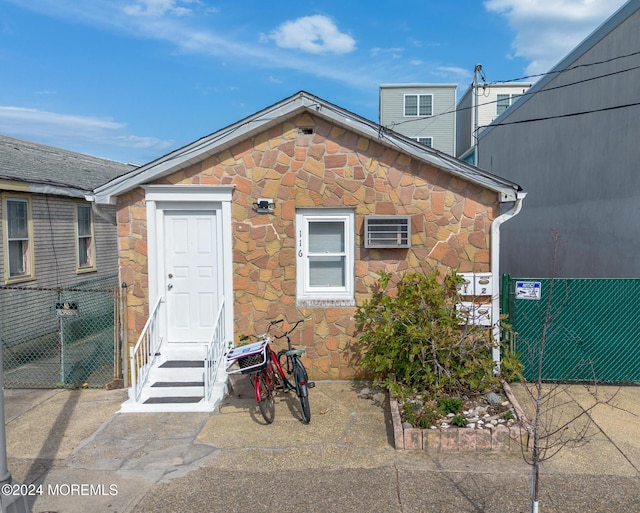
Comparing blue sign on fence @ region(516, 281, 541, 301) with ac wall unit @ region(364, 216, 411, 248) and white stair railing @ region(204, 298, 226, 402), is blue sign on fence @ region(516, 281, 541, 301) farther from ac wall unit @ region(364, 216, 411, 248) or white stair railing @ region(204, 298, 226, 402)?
white stair railing @ region(204, 298, 226, 402)

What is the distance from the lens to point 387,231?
7543 mm

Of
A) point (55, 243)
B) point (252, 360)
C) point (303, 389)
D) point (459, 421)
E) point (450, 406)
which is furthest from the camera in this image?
point (55, 243)

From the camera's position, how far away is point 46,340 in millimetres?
10602

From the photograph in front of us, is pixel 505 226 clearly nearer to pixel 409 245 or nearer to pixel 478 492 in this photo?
pixel 409 245

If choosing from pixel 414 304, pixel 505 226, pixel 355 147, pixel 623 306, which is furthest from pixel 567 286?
pixel 505 226

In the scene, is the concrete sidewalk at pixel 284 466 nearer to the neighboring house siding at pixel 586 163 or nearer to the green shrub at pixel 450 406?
the green shrub at pixel 450 406

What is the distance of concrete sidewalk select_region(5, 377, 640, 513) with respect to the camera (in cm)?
438

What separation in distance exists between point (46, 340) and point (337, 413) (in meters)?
7.20

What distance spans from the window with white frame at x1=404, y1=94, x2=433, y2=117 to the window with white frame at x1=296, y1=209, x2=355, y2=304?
78.3 ft

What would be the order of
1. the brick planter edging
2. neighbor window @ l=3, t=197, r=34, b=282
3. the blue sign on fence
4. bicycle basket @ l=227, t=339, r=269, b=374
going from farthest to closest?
neighbor window @ l=3, t=197, r=34, b=282
the blue sign on fence
bicycle basket @ l=227, t=339, r=269, b=374
the brick planter edging

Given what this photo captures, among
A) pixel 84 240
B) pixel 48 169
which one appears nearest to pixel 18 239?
pixel 48 169

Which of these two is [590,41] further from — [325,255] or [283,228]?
[283,228]

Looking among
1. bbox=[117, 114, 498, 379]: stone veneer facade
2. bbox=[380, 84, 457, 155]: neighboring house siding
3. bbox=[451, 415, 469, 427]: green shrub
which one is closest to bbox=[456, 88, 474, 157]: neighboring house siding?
bbox=[380, 84, 457, 155]: neighboring house siding

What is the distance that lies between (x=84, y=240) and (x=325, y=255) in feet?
26.2
